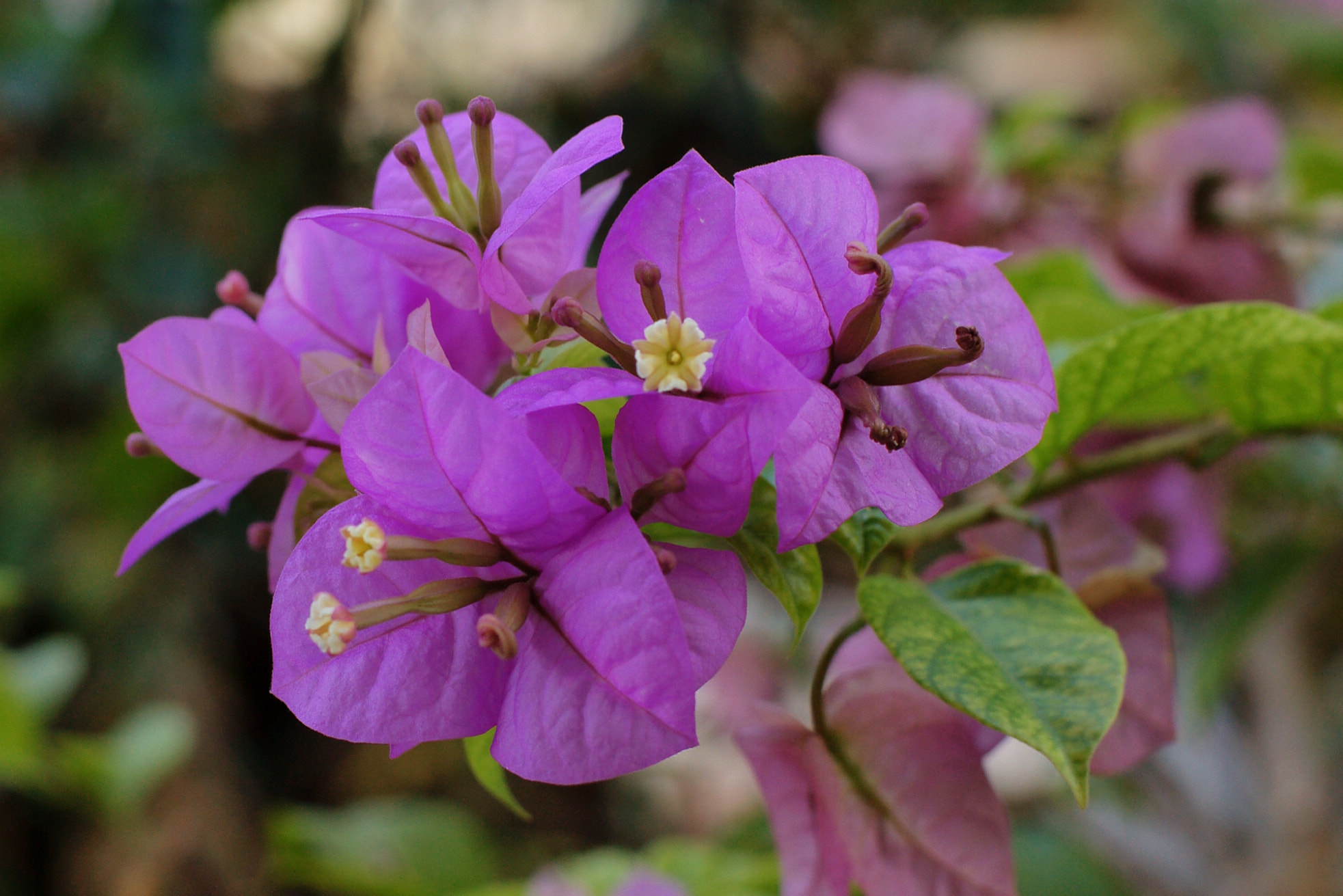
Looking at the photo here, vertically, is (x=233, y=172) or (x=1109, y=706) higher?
(x=1109, y=706)

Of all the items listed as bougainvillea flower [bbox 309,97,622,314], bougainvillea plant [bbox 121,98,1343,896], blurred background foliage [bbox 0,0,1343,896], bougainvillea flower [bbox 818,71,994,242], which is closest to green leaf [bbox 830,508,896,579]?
bougainvillea plant [bbox 121,98,1343,896]

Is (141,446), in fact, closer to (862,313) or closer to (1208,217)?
(862,313)

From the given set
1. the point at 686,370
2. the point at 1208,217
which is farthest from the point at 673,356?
the point at 1208,217

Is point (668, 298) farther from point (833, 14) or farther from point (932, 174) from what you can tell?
point (833, 14)

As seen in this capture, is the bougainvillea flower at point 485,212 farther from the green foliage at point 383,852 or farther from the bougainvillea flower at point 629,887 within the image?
the green foliage at point 383,852

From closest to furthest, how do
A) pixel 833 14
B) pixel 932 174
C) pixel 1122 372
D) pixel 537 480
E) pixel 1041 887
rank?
pixel 537 480 → pixel 1122 372 → pixel 932 174 → pixel 1041 887 → pixel 833 14

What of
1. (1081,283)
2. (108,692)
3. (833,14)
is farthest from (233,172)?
(1081,283)
